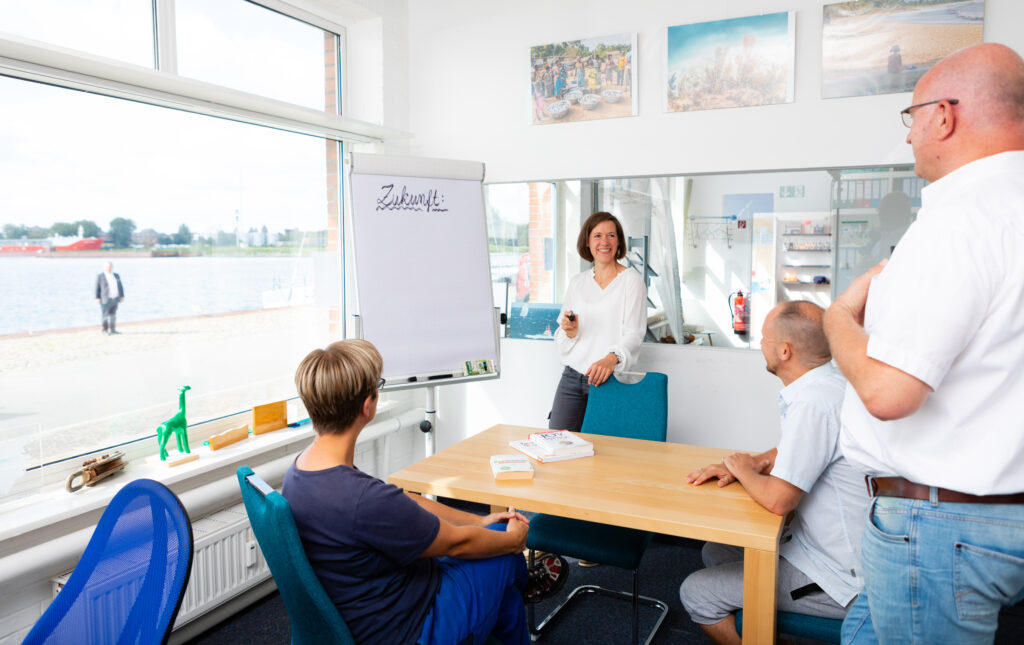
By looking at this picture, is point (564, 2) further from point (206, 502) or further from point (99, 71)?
point (206, 502)

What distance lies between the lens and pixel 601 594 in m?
3.04

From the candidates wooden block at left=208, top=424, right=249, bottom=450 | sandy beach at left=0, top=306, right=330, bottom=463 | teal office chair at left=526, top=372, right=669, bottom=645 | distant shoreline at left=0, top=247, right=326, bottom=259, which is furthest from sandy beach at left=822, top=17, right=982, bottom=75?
wooden block at left=208, top=424, right=249, bottom=450

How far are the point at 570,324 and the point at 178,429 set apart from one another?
1865mm

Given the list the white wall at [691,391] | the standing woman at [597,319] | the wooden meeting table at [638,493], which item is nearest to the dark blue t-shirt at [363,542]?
the wooden meeting table at [638,493]

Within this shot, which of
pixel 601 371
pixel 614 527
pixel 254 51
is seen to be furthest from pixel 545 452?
pixel 254 51

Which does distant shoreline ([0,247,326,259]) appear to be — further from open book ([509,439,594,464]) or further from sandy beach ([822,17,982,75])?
sandy beach ([822,17,982,75])

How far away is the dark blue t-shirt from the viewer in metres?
1.50

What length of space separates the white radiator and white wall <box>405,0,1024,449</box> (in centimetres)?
179

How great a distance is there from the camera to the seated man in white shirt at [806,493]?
1818 mm

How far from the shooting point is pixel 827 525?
6.05ft

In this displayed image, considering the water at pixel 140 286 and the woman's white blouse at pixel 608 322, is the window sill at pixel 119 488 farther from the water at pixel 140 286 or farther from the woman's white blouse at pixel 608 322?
the woman's white blouse at pixel 608 322

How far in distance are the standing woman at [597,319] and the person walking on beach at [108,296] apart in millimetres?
2018

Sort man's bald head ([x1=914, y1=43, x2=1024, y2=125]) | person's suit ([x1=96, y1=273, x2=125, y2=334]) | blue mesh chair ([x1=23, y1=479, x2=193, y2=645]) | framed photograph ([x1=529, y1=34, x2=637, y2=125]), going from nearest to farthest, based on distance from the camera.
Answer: blue mesh chair ([x1=23, y1=479, x2=193, y2=645]) → man's bald head ([x1=914, y1=43, x2=1024, y2=125]) → person's suit ([x1=96, y1=273, x2=125, y2=334]) → framed photograph ([x1=529, y1=34, x2=637, y2=125])

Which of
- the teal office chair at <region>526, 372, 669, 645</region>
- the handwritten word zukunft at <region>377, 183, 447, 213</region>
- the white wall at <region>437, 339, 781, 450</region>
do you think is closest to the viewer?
the teal office chair at <region>526, 372, 669, 645</region>
